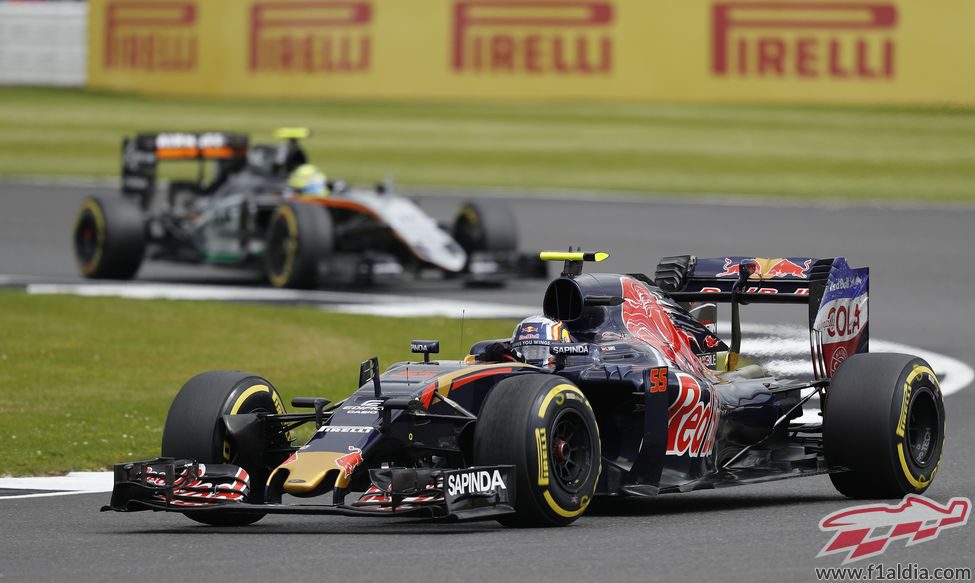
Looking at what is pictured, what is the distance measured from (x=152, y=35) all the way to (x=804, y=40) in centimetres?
1515

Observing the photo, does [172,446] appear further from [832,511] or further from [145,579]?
[832,511]

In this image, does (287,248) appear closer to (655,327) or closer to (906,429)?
(655,327)

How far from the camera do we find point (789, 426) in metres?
11.2

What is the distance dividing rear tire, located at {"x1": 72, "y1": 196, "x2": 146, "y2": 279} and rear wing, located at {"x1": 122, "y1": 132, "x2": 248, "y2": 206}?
2.87ft

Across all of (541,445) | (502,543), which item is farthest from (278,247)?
(502,543)

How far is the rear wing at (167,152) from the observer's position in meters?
24.9

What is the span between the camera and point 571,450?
9664mm

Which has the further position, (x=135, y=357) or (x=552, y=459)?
(x=135, y=357)

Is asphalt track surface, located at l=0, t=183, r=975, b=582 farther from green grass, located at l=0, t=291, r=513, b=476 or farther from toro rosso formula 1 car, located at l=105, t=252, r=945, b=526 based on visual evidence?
green grass, located at l=0, t=291, r=513, b=476

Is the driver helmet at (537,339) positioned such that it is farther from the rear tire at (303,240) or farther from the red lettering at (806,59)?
the red lettering at (806,59)

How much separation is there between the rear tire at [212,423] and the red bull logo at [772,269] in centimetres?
338

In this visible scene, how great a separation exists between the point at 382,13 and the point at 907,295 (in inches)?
903
